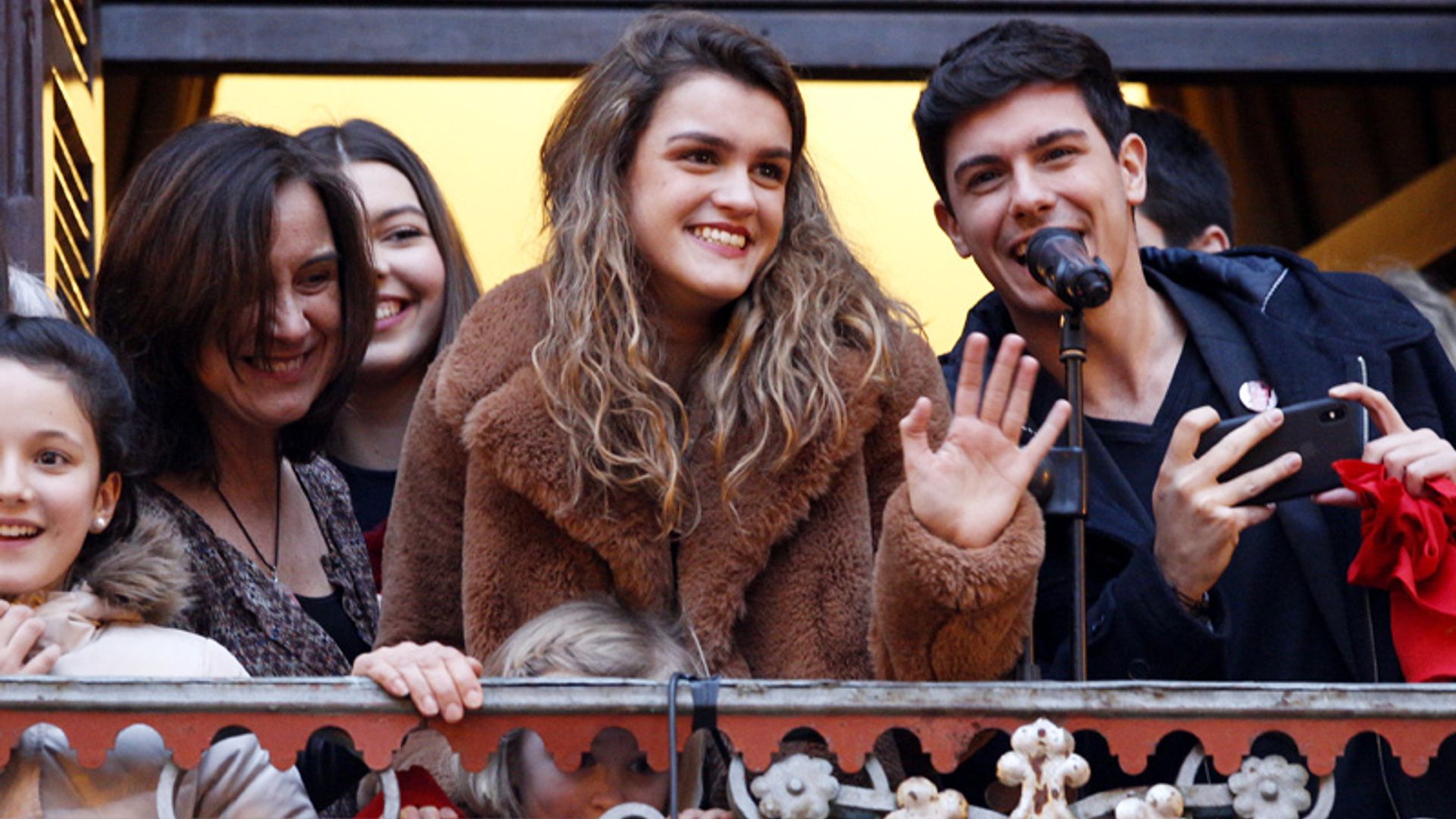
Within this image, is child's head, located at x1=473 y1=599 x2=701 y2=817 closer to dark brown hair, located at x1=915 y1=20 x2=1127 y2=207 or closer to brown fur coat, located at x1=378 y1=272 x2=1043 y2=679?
brown fur coat, located at x1=378 y1=272 x2=1043 y2=679

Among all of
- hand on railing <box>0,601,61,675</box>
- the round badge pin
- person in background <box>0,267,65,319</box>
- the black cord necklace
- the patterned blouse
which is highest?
person in background <box>0,267,65,319</box>

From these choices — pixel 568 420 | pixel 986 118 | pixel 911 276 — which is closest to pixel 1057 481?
pixel 568 420

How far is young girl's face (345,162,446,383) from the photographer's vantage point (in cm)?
507

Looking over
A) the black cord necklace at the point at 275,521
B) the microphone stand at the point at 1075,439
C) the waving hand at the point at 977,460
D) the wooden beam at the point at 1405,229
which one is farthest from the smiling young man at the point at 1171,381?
the wooden beam at the point at 1405,229

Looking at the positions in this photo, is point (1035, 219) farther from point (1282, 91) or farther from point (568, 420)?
point (1282, 91)

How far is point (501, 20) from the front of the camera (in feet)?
20.5

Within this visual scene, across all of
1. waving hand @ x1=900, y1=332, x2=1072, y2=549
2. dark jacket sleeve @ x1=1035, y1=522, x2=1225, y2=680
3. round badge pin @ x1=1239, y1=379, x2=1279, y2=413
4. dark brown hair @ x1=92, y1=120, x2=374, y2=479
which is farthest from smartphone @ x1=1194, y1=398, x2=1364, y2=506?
dark brown hair @ x1=92, y1=120, x2=374, y2=479

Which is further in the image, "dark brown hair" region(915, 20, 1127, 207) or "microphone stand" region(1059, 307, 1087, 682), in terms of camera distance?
"dark brown hair" region(915, 20, 1127, 207)

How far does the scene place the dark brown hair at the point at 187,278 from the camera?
4293 mm

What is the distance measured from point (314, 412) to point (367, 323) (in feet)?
0.60

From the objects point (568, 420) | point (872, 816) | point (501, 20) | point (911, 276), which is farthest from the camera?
point (911, 276)

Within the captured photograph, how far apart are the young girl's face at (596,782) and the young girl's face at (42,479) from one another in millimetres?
739

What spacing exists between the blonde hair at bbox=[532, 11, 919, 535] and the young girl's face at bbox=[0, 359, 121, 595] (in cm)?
69

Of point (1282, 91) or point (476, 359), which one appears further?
point (1282, 91)
